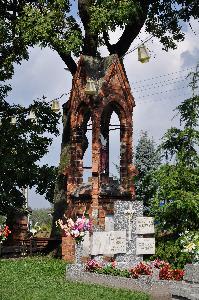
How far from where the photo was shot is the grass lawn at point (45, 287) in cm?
1297

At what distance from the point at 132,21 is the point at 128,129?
3.86 metres

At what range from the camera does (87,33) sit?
23.2m

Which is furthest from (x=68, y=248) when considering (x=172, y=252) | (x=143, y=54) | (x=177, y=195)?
(x=143, y=54)

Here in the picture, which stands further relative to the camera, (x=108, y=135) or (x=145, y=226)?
(x=108, y=135)

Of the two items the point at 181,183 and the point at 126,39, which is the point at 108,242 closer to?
the point at 181,183

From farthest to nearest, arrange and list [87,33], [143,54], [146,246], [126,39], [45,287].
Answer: [126,39]
[87,33]
[146,246]
[143,54]
[45,287]

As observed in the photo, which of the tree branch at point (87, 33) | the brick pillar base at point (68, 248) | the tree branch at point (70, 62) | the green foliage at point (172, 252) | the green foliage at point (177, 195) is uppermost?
the tree branch at point (87, 33)

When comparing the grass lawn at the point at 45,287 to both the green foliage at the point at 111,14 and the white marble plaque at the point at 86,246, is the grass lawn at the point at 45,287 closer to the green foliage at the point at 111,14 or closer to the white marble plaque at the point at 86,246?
the white marble plaque at the point at 86,246

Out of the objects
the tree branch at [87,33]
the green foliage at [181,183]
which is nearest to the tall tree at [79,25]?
the tree branch at [87,33]

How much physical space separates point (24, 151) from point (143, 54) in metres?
11.1

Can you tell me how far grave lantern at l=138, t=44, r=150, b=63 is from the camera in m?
17.0

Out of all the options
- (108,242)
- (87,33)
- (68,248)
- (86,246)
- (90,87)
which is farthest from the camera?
(87,33)

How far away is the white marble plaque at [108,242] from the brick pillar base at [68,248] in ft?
15.8

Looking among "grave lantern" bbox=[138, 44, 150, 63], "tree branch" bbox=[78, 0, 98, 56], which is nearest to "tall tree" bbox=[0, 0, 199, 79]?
"tree branch" bbox=[78, 0, 98, 56]
